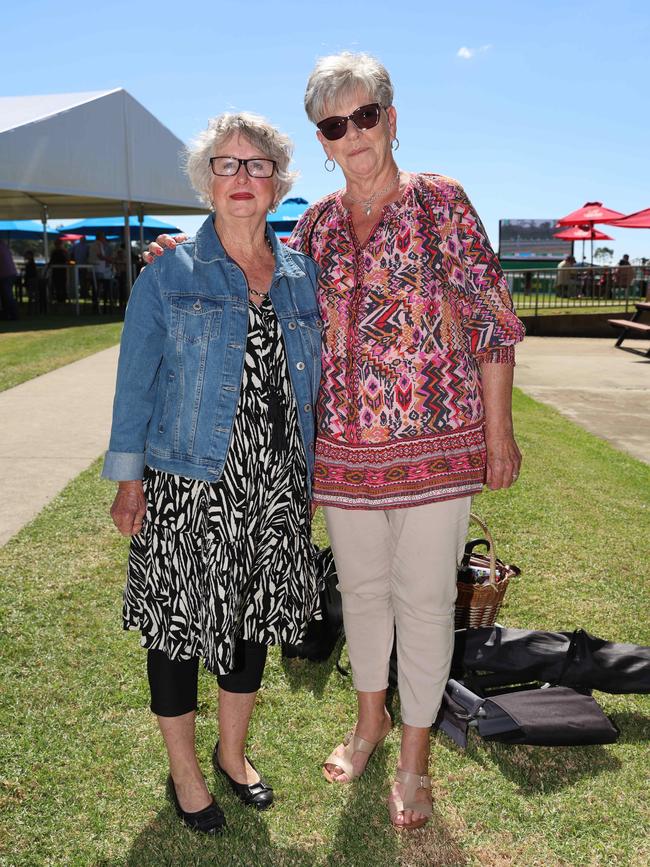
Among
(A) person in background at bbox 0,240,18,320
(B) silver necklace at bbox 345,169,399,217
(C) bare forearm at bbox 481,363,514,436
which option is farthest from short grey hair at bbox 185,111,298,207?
(A) person in background at bbox 0,240,18,320

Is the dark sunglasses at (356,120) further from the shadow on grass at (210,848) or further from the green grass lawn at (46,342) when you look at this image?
the green grass lawn at (46,342)

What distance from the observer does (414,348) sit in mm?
2275

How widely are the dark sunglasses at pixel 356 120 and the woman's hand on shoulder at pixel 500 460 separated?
0.96 metres

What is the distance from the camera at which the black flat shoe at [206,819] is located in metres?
2.40

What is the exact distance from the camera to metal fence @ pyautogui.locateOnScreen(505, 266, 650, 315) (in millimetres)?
20578

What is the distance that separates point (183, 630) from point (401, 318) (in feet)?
3.54

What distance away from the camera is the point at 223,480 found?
2244mm

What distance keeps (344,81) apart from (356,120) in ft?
0.37

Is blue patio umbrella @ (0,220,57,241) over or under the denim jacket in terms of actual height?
over

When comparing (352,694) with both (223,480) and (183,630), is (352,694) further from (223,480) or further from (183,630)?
(223,480)

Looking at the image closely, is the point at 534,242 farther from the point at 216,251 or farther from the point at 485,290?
the point at 216,251

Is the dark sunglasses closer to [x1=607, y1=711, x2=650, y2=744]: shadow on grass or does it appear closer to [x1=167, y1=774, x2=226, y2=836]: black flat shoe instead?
[x1=167, y1=774, x2=226, y2=836]: black flat shoe

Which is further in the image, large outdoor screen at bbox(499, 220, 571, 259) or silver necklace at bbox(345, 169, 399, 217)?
large outdoor screen at bbox(499, 220, 571, 259)

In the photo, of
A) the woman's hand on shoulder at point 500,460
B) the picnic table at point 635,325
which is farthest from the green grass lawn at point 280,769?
the picnic table at point 635,325
